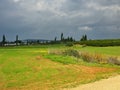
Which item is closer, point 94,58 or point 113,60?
point 113,60

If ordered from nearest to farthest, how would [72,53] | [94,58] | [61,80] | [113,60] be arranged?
[61,80]
[113,60]
[94,58]
[72,53]

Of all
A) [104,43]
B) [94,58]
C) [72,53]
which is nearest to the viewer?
[94,58]

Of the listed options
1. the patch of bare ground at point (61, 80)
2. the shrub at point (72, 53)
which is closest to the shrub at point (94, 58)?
the shrub at point (72, 53)

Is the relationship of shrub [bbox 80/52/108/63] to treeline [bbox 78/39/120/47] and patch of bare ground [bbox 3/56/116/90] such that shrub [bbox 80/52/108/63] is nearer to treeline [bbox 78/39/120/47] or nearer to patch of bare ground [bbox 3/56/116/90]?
patch of bare ground [bbox 3/56/116/90]

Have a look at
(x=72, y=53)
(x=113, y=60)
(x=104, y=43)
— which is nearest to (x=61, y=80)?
(x=113, y=60)

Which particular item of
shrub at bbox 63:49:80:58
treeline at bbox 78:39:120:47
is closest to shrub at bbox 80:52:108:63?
shrub at bbox 63:49:80:58

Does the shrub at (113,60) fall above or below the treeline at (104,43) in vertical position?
below

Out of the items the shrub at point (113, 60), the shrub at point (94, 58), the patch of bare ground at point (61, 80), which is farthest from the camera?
the shrub at point (94, 58)

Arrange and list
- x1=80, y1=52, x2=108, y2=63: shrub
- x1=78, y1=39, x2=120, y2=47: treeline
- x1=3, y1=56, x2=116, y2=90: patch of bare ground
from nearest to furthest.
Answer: x1=3, y1=56, x2=116, y2=90: patch of bare ground
x1=80, y1=52, x2=108, y2=63: shrub
x1=78, y1=39, x2=120, y2=47: treeline

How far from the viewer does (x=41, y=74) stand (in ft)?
117

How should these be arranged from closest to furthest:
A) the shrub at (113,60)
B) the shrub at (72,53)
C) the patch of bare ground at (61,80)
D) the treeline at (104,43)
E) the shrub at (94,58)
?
the patch of bare ground at (61,80)
the shrub at (113,60)
the shrub at (94,58)
the shrub at (72,53)
the treeline at (104,43)

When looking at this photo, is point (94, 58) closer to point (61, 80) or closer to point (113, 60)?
point (113, 60)

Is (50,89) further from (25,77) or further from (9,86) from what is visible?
(25,77)

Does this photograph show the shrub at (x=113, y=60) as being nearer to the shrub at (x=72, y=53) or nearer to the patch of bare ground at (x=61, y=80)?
the shrub at (x=72, y=53)
